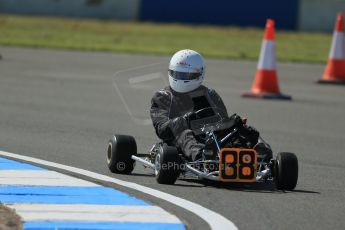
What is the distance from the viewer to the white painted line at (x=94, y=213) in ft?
19.5

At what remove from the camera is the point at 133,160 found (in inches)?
319

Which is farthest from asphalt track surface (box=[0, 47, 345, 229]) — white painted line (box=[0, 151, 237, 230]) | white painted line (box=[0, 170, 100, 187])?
white painted line (box=[0, 170, 100, 187])

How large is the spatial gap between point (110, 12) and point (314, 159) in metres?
27.4

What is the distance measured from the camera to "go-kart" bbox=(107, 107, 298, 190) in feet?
24.1

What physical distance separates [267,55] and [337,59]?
2809mm

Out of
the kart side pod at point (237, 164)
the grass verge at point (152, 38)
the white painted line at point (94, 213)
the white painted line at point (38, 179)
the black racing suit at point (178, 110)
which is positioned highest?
the black racing suit at point (178, 110)

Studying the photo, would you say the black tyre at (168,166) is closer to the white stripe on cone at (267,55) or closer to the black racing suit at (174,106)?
the black racing suit at (174,106)

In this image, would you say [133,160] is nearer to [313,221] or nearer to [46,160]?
[46,160]

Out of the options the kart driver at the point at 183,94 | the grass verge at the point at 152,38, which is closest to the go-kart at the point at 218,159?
the kart driver at the point at 183,94

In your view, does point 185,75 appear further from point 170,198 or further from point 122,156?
point 170,198

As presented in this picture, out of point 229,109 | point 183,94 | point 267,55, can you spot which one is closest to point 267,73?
point 267,55

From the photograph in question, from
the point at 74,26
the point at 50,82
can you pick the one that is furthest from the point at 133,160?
the point at 74,26

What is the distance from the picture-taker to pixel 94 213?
6.11 meters

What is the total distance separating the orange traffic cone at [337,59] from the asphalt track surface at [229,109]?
32cm
